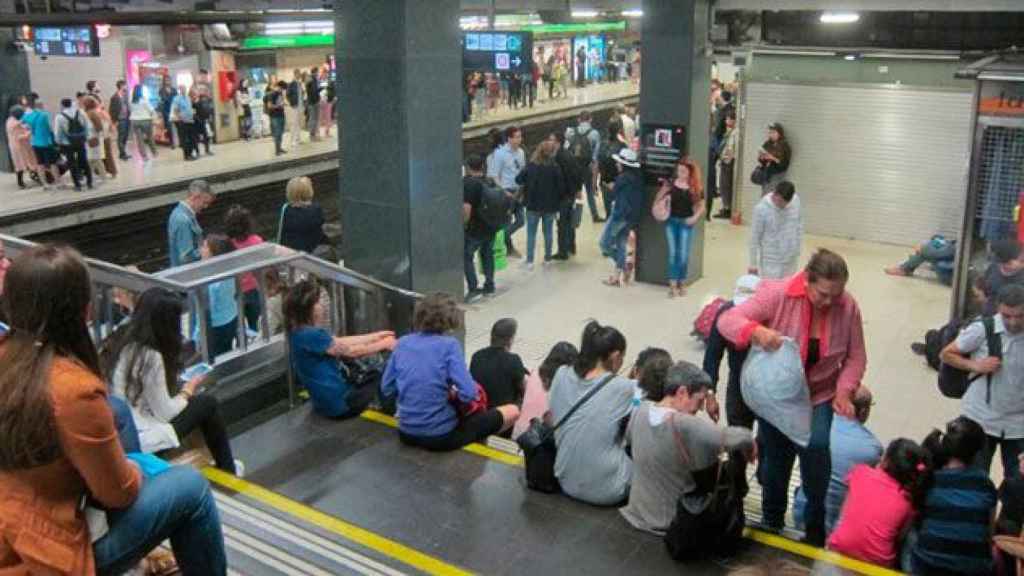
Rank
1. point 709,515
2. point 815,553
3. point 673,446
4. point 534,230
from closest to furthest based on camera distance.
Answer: point 709,515, point 673,446, point 815,553, point 534,230

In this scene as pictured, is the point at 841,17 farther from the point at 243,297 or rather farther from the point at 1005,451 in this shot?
the point at 243,297

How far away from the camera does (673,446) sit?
171 inches

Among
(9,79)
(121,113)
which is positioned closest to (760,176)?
(121,113)

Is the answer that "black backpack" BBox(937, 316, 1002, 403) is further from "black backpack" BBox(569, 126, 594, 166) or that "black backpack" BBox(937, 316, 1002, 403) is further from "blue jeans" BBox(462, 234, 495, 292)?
"black backpack" BBox(569, 126, 594, 166)

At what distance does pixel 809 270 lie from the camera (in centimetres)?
447

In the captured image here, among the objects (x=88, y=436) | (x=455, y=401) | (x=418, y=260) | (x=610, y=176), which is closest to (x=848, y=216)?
(x=610, y=176)

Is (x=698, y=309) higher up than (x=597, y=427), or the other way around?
(x=597, y=427)

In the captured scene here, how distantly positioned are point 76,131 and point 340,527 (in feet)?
45.8

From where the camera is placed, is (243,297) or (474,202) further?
(474,202)

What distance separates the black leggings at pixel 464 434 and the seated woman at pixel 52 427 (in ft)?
9.70

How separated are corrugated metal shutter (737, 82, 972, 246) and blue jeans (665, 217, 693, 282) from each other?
3.57 metres

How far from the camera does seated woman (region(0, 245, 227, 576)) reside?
93.7 inches

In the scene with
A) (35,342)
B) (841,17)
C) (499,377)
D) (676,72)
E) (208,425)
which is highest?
(841,17)

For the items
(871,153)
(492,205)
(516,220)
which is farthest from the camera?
(871,153)
